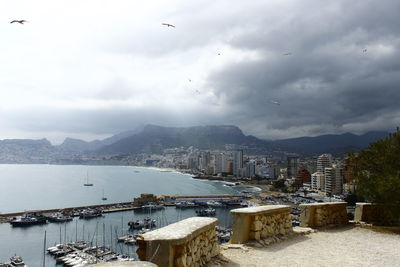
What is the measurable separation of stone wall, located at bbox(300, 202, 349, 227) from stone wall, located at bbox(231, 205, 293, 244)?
6.19 ft

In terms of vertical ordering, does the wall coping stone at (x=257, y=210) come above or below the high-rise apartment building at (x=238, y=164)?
above

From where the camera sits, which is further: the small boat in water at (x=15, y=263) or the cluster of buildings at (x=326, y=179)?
the cluster of buildings at (x=326, y=179)

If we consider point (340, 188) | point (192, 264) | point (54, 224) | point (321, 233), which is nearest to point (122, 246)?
point (54, 224)

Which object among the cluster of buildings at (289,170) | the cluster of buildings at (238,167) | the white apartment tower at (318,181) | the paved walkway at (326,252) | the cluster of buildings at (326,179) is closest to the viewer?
the paved walkway at (326,252)

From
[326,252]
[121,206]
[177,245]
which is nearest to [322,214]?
[326,252]

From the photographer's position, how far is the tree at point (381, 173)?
8.23m

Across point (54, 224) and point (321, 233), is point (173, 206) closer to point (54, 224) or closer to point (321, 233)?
point (54, 224)

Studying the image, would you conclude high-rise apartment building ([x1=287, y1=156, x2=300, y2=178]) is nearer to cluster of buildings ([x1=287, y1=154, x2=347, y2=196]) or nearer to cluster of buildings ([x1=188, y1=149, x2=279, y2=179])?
cluster of buildings ([x1=188, y1=149, x2=279, y2=179])

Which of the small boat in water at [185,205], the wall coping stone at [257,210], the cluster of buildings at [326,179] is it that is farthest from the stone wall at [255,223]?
the cluster of buildings at [326,179]

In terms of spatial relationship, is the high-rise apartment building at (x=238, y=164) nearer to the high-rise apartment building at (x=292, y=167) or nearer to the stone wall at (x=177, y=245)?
the high-rise apartment building at (x=292, y=167)

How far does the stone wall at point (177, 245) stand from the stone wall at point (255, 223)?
1538 millimetres

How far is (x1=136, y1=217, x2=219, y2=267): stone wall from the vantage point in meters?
3.43

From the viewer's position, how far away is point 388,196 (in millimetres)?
8320

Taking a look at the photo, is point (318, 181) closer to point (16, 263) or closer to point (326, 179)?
point (326, 179)
